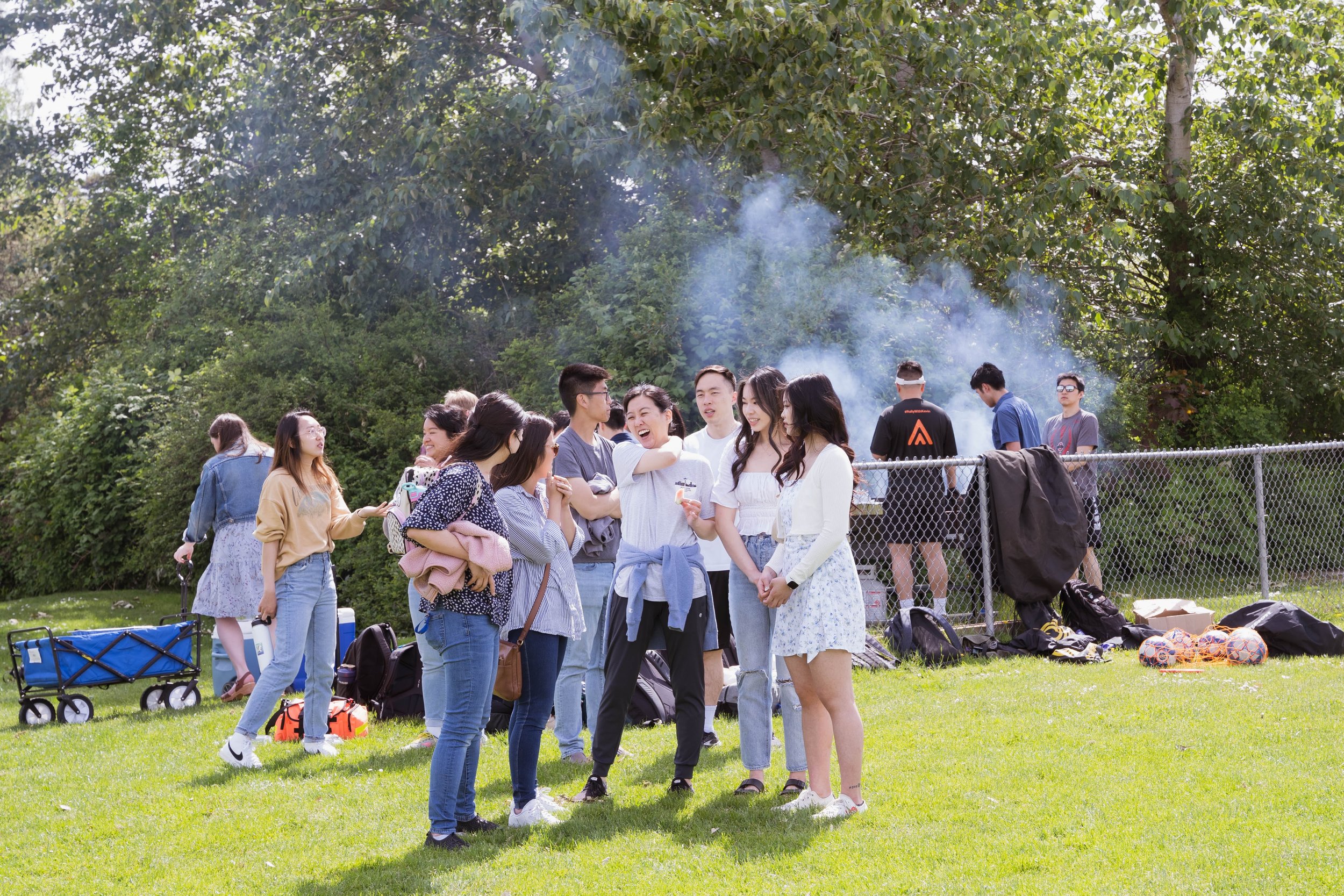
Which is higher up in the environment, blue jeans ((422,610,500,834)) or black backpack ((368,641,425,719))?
blue jeans ((422,610,500,834))

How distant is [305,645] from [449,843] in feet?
7.76

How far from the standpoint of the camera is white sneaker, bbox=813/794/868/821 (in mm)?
4520

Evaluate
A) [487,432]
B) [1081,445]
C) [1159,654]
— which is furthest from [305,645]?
[1081,445]

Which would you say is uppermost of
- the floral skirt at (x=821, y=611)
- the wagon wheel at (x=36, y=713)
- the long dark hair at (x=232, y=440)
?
the long dark hair at (x=232, y=440)

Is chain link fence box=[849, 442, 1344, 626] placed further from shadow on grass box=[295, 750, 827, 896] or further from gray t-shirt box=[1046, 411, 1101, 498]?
shadow on grass box=[295, 750, 827, 896]

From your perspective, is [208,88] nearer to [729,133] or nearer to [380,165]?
[380,165]

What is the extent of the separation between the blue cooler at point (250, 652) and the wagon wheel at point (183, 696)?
204 millimetres

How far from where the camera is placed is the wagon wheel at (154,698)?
26.5ft

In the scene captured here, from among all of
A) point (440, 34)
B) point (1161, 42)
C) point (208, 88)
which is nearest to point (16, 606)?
point (208, 88)

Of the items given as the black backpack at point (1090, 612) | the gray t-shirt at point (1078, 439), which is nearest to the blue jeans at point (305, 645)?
the black backpack at point (1090, 612)

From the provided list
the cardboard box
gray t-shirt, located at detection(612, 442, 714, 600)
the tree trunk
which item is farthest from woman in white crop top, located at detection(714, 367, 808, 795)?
the tree trunk

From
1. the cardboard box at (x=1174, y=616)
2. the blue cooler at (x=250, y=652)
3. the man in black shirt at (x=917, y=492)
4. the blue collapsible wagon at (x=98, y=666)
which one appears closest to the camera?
the blue collapsible wagon at (x=98, y=666)

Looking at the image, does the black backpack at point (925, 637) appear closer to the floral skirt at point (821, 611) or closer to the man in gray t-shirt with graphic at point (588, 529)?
the man in gray t-shirt with graphic at point (588, 529)

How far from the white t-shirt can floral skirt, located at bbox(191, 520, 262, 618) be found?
3.66 metres
